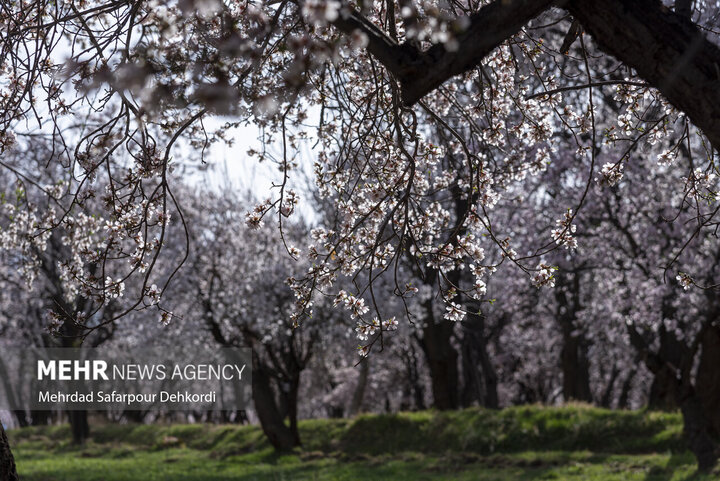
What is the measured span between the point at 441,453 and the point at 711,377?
5.87 m

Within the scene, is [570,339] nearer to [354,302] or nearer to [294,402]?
[294,402]

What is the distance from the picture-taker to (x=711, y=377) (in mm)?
14047

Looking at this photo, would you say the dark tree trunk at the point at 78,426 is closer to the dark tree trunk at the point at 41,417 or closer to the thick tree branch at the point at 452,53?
the dark tree trunk at the point at 41,417

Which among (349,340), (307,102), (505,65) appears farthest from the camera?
(349,340)

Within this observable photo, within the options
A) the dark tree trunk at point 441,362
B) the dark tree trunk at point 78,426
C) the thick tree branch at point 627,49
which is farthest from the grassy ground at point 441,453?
the thick tree branch at point 627,49

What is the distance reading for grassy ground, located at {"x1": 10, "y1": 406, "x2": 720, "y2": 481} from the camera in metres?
13.5

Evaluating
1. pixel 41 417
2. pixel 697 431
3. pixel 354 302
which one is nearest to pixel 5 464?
pixel 354 302

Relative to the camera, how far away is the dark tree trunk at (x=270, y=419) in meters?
19.1

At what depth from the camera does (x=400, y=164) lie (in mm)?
7195

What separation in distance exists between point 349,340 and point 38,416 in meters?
23.3

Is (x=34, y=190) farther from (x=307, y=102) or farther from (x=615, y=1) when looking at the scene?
(x=615, y=1)

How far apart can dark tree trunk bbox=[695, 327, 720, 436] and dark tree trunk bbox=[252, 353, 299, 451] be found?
983 centimetres

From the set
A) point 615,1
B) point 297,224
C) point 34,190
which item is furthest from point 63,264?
point 34,190

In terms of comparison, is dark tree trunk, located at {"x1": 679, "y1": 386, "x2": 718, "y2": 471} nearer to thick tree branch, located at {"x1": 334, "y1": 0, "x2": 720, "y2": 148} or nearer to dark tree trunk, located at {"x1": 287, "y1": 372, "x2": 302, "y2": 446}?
thick tree branch, located at {"x1": 334, "y1": 0, "x2": 720, "y2": 148}
